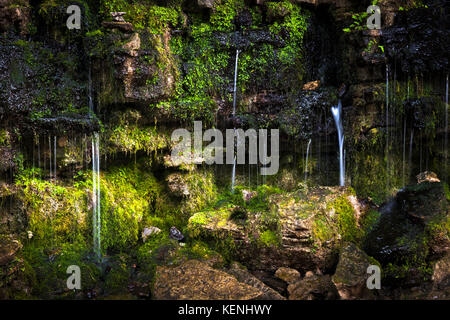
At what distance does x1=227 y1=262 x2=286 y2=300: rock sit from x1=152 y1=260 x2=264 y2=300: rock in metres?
0.12

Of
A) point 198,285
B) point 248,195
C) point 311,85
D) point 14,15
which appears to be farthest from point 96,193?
point 311,85

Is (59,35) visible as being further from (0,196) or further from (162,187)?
(162,187)

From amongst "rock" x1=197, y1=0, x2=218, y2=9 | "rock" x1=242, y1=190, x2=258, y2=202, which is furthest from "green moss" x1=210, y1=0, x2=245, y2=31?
"rock" x1=242, y1=190, x2=258, y2=202

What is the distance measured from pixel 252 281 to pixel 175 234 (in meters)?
2.65

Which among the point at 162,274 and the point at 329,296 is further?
the point at 162,274

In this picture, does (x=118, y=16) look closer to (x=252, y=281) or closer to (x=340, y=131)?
(x=340, y=131)

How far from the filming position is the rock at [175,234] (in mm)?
7465

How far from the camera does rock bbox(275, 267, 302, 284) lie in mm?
5918

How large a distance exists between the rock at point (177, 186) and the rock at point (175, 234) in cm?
106

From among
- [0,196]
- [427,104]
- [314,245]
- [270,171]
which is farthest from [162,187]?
[427,104]

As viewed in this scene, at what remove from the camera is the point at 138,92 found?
762 centimetres

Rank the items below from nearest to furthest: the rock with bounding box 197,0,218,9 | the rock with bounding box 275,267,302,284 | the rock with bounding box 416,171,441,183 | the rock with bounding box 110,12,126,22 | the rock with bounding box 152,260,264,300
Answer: the rock with bounding box 152,260,264,300 → the rock with bounding box 275,267,302,284 → the rock with bounding box 416,171,441,183 → the rock with bounding box 110,12,126,22 → the rock with bounding box 197,0,218,9

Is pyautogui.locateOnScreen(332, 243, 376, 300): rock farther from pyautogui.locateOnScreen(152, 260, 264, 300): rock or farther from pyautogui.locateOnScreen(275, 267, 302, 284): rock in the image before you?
pyautogui.locateOnScreen(152, 260, 264, 300): rock

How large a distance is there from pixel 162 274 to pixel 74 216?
3.04 m
